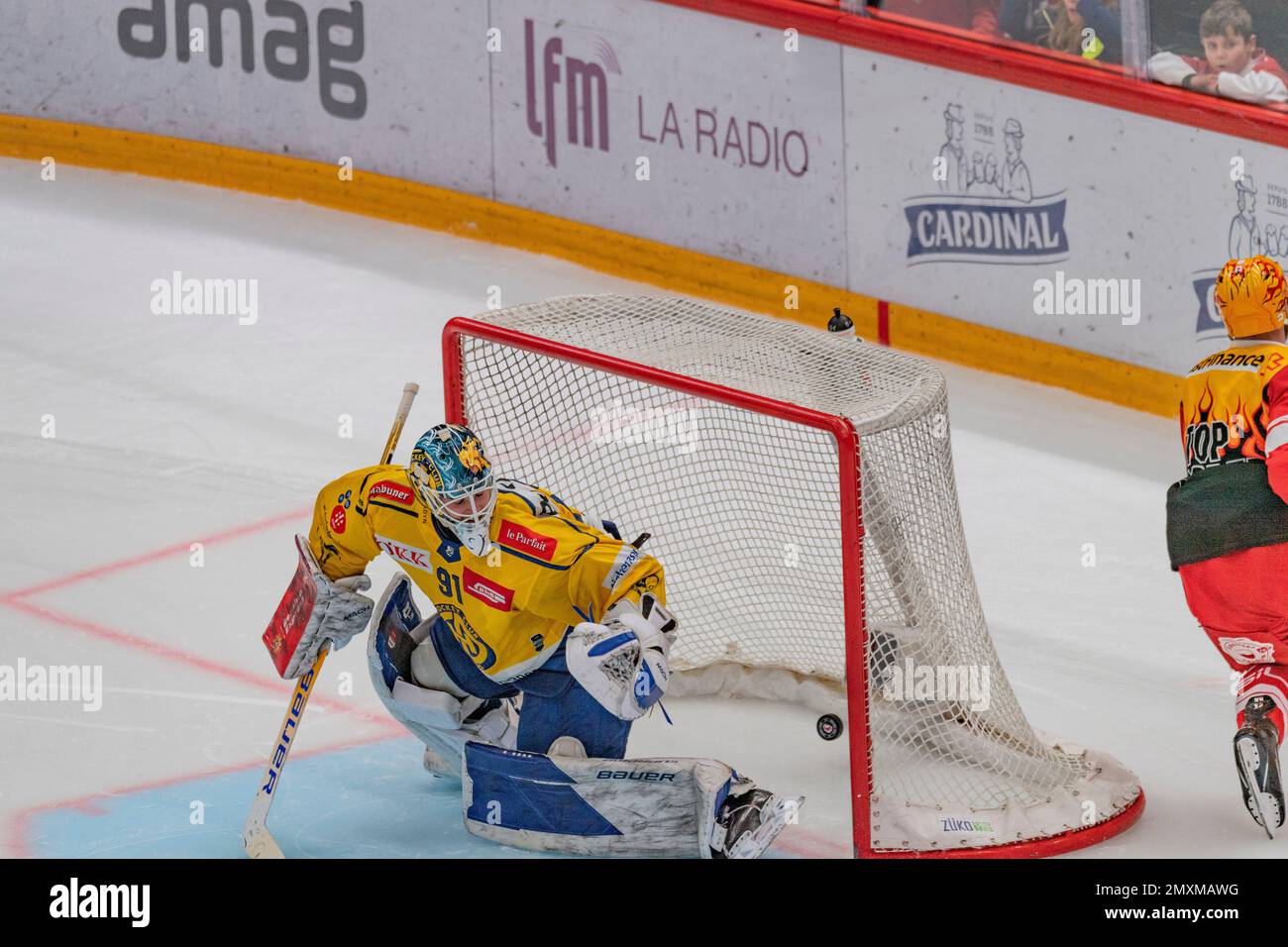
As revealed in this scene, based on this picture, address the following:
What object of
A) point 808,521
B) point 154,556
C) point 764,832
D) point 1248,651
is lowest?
point 764,832

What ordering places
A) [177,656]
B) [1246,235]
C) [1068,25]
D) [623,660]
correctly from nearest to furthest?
[623,660], [177,656], [1246,235], [1068,25]

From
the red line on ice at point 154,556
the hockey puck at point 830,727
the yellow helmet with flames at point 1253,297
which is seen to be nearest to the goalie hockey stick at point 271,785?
the hockey puck at point 830,727

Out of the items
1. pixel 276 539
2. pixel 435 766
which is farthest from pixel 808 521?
pixel 276 539

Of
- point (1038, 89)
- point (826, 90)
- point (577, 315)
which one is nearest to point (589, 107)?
point (826, 90)

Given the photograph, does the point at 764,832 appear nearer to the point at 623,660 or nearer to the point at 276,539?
the point at 623,660

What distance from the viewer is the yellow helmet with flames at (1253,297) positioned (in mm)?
4957

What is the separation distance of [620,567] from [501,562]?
28 centimetres

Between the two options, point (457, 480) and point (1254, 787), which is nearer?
point (457, 480)

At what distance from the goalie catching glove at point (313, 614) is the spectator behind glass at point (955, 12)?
3.98 m

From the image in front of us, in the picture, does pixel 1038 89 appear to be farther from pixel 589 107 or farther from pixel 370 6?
pixel 370 6

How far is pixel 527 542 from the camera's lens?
4730 millimetres

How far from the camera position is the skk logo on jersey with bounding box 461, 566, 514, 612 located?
4758 mm

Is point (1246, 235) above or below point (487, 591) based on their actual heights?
above

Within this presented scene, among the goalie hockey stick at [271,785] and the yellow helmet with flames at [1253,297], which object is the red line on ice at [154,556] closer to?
the goalie hockey stick at [271,785]
